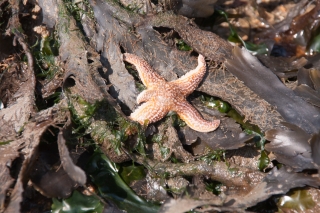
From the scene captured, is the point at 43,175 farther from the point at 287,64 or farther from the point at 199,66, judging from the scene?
the point at 287,64

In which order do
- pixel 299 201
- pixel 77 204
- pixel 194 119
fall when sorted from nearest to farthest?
pixel 77 204 → pixel 299 201 → pixel 194 119

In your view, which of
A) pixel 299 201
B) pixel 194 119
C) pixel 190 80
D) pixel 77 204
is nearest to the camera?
pixel 77 204

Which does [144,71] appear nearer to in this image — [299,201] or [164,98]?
[164,98]

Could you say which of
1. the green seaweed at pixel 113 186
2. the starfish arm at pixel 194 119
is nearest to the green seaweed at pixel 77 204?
the green seaweed at pixel 113 186

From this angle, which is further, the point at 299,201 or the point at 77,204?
the point at 299,201

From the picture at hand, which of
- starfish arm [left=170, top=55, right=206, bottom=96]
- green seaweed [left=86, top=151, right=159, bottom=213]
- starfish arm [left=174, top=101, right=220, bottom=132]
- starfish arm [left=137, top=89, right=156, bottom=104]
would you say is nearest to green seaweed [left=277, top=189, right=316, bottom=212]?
starfish arm [left=174, top=101, right=220, bottom=132]

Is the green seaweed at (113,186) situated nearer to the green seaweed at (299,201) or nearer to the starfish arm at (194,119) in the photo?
the starfish arm at (194,119)

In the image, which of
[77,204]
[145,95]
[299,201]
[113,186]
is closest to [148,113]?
[145,95]
